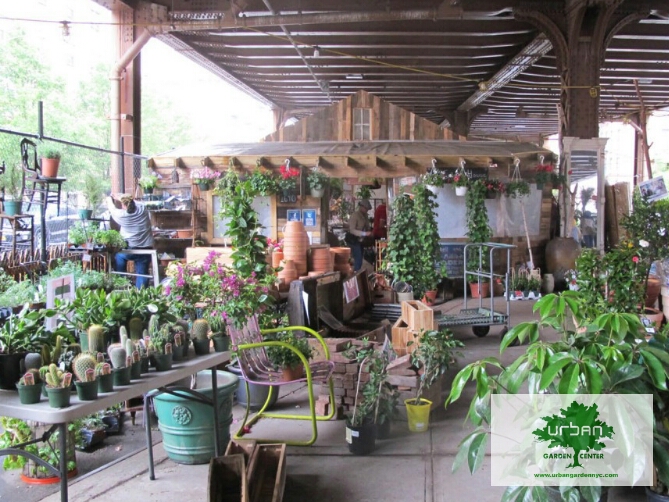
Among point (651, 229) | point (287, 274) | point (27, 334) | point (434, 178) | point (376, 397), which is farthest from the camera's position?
point (434, 178)

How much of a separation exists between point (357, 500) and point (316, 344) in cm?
219

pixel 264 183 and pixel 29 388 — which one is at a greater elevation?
pixel 264 183

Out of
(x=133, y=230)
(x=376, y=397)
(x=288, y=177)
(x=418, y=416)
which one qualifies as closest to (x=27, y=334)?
(x=376, y=397)

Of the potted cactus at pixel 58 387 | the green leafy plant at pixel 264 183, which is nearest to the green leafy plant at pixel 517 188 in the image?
the green leafy plant at pixel 264 183

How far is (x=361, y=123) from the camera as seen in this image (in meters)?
11.3

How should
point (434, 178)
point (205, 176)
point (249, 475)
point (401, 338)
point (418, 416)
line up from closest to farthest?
point (249, 475) < point (418, 416) < point (401, 338) < point (205, 176) < point (434, 178)

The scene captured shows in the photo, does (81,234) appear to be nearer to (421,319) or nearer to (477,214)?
(421,319)

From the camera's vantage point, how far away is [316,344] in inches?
213

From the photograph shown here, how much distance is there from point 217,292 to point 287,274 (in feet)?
5.29

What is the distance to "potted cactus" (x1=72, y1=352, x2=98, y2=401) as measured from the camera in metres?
2.57

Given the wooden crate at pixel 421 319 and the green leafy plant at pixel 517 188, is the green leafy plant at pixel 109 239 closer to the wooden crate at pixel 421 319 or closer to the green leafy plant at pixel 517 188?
the wooden crate at pixel 421 319

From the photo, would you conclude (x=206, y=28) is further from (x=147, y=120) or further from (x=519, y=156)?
(x=147, y=120)

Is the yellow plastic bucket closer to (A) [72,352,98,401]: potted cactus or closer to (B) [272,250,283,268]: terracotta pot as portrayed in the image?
(A) [72,352,98,401]: potted cactus

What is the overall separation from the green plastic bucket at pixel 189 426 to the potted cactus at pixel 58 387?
1.24 m
